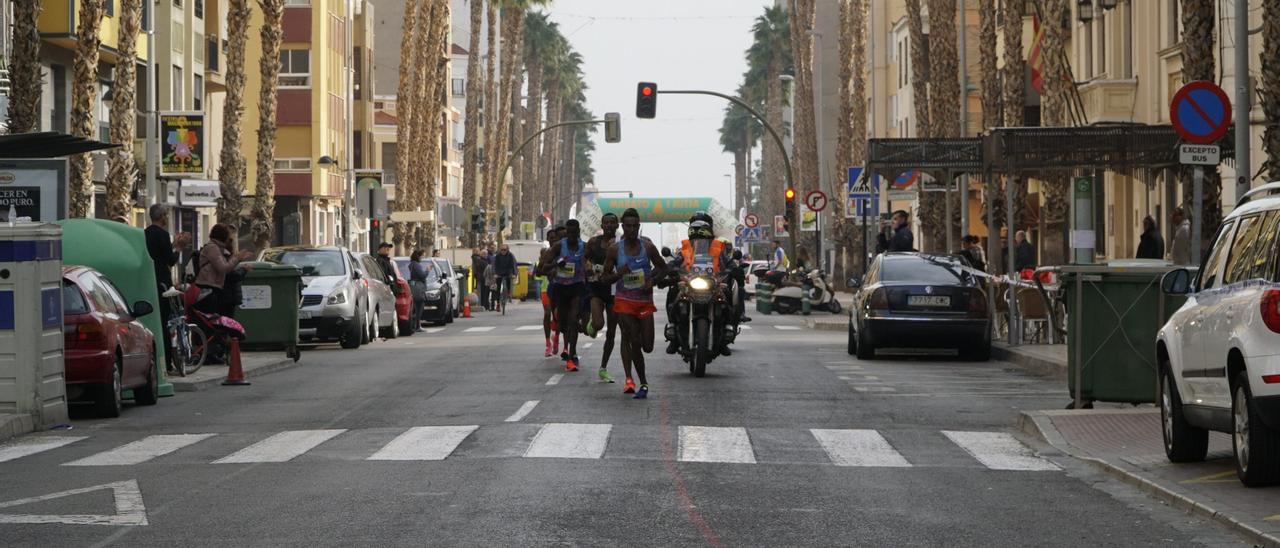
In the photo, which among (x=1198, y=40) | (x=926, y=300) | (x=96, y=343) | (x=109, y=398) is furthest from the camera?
(x=926, y=300)

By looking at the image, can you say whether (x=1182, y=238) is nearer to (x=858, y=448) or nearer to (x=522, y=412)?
(x=522, y=412)

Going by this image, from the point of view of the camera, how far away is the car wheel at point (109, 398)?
17.2 m

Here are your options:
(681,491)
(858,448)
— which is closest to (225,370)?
(858,448)

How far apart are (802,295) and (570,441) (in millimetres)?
34663

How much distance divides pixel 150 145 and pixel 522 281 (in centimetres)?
2809

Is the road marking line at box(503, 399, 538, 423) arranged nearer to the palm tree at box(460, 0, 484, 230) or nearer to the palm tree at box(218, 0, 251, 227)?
the palm tree at box(218, 0, 251, 227)

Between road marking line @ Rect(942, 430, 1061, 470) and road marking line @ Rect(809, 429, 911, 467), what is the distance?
0.57 m

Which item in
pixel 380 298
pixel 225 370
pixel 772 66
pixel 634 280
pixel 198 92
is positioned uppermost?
pixel 772 66

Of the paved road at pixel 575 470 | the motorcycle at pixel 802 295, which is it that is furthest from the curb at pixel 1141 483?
the motorcycle at pixel 802 295

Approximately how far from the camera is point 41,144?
778 inches

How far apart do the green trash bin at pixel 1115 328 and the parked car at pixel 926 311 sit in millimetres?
8425

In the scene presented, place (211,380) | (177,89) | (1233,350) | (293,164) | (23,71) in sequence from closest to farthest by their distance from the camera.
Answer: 1. (1233,350)
2. (211,380)
3. (23,71)
4. (177,89)
5. (293,164)

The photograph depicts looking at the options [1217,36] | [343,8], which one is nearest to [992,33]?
[1217,36]

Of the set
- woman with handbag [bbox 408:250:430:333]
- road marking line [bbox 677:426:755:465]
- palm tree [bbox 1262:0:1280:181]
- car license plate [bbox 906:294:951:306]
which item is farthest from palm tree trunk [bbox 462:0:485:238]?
road marking line [bbox 677:426:755:465]
